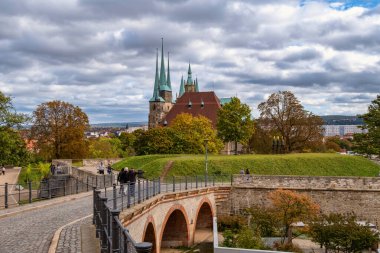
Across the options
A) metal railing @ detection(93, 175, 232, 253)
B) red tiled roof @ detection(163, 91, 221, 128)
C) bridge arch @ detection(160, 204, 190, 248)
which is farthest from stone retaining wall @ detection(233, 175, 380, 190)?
red tiled roof @ detection(163, 91, 221, 128)

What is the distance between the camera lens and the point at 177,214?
→ 89.8 feet

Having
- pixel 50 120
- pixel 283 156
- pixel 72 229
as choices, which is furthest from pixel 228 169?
pixel 72 229

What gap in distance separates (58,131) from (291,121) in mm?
30217

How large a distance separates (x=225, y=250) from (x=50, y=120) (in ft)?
126

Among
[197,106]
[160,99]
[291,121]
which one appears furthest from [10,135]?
[160,99]

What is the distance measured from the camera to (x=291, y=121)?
190 feet

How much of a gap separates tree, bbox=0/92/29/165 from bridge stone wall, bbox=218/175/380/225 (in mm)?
17168

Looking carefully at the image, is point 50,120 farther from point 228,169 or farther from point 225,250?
point 225,250

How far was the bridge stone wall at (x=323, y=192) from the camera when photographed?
35.1 m

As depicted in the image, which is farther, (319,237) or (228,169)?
(228,169)

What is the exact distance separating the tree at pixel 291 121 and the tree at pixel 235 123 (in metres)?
3.53

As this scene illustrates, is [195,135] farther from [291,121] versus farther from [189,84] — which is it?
[189,84]

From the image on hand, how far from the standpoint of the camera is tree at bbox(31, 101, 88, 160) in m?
55.1

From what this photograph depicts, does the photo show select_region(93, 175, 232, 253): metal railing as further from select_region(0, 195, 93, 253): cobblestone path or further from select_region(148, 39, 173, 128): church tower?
select_region(148, 39, 173, 128): church tower
